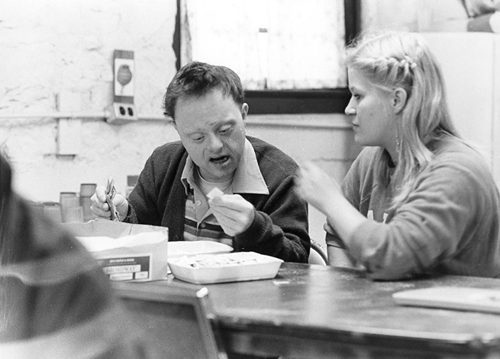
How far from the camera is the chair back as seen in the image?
23.1 inches

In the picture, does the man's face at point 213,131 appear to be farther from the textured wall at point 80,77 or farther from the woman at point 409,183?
the textured wall at point 80,77

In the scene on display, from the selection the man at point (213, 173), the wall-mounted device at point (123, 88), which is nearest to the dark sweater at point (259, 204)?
the man at point (213, 173)

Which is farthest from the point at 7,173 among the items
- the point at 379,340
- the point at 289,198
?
the point at 289,198

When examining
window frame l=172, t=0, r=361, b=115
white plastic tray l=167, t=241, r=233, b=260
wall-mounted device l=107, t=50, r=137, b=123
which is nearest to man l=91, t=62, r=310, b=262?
white plastic tray l=167, t=241, r=233, b=260

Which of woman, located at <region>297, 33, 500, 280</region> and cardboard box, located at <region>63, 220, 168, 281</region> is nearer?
cardboard box, located at <region>63, 220, 168, 281</region>

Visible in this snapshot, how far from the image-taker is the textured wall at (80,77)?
212 centimetres

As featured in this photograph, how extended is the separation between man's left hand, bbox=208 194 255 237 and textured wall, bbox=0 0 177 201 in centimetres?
86

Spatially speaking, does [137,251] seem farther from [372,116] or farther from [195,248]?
[372,116]

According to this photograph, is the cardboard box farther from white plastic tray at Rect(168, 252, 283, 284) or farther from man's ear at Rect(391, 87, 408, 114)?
man's ear at Rect(391, 87, 408, 114)

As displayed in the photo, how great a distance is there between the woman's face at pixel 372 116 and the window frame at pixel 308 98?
4.33 ft

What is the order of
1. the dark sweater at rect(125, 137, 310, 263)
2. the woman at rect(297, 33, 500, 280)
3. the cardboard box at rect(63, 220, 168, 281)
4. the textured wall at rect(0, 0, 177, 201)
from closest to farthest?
the cardboard box at rect(63, 220, 168, 281)
the woman at rect(297, 33, 500, 280)
the dark sweater at rect(125, 137, 310, 263)
the textured wall at rect(0, 0, 177, 201)

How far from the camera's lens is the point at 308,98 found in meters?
2.87

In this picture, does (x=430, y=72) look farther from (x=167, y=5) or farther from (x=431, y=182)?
(x=167, y=5)

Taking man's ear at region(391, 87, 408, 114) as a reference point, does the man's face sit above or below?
below
